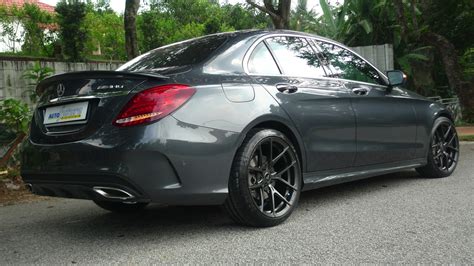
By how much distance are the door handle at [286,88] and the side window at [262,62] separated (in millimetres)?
139

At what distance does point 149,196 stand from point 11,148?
3.78 meters

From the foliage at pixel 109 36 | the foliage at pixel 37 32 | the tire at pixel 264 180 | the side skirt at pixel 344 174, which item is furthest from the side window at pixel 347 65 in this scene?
the foliage at pixel 109 36

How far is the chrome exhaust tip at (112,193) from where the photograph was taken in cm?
332

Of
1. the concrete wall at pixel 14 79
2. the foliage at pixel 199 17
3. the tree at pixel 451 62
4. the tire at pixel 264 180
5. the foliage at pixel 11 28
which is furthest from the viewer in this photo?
the foliage at pixel 199 17

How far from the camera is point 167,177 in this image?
333 centimetres

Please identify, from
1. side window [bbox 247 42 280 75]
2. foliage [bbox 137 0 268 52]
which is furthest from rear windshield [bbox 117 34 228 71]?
foliage [bbox 137 0 268 52]

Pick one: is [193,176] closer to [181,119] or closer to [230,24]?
[181,119]

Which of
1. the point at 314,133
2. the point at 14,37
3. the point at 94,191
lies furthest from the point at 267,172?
the point at 14,37

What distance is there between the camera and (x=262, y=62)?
13.7 feet

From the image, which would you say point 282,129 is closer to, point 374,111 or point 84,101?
point 374,111

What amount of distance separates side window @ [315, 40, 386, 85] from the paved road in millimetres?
1187

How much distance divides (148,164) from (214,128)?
0.53 m

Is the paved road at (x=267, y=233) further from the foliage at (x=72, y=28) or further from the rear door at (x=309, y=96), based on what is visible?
the foliage at (x=72, y=28)

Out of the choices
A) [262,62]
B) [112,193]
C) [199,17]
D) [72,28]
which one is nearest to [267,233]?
[112,193]
